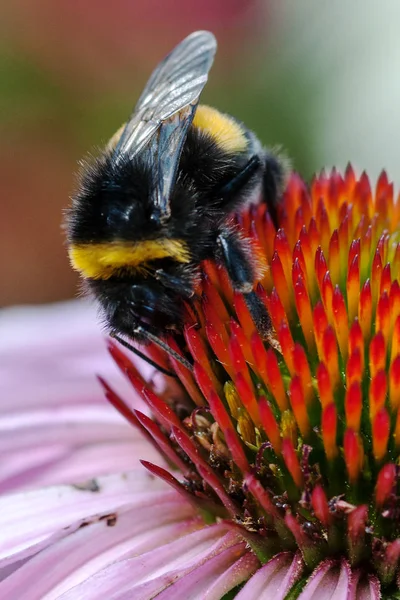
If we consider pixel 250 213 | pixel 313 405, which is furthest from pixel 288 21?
pixel 313 405

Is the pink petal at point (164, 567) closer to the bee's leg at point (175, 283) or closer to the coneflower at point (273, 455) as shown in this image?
the coneflower at point (273, 455)

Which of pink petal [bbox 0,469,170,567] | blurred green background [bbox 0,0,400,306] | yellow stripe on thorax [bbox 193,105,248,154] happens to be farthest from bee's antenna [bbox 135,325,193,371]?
blurred green background [bbox 0,0,400,306]

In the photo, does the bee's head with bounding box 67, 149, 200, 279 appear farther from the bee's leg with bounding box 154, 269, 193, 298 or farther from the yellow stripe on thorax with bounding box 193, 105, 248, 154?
the yellow stripe on thorax with bounding box 193, 105, 248, 154

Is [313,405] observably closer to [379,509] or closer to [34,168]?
[379,509]

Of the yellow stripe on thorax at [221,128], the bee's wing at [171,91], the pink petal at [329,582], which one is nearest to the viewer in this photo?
the pink petal at [329,582]

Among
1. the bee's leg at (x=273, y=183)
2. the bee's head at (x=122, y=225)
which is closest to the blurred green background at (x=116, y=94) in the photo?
the bee's leg at (x=273, y=183)
